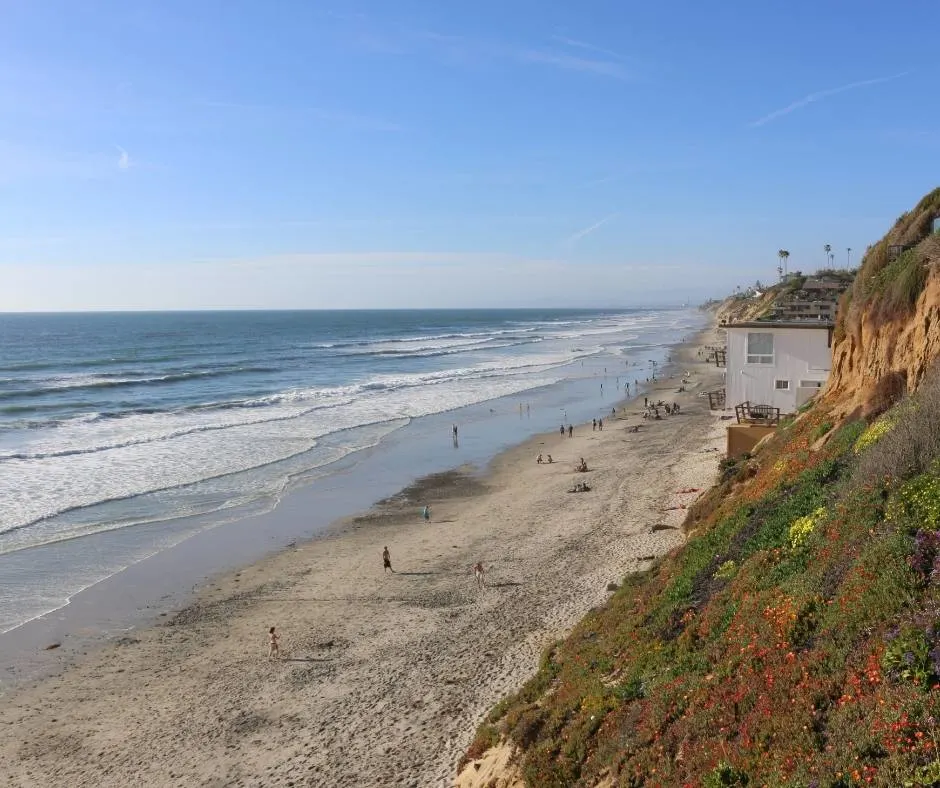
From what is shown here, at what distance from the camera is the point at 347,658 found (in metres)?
17.4

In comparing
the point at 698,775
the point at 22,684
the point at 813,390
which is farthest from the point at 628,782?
the point at 813,390

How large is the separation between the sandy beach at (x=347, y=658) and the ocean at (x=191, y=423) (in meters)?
5.11

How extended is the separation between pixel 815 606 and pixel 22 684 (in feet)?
54.6

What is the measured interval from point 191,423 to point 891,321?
1641 inches

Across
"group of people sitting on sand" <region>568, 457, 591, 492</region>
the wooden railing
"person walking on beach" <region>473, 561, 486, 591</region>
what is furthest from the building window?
"person walking on beach" <region>473, 561, 486, 591</region>

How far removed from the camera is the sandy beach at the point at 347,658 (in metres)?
13.8

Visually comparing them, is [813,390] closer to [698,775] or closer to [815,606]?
[815,606]

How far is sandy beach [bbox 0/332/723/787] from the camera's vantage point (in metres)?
13.8

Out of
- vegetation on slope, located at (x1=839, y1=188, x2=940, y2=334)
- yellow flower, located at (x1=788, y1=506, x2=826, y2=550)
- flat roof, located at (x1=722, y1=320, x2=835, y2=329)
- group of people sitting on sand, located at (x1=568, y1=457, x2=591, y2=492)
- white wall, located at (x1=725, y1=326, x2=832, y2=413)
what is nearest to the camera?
yellow flower, located at (x1=788, y1=506, x2=826, y2=550)

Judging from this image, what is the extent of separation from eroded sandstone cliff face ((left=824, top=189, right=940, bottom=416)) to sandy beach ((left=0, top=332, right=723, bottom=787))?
695 cm

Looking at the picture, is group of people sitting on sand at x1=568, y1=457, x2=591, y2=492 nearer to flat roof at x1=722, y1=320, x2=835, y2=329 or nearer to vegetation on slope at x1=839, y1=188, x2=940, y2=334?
flat roof at x1=722, y1=320, x2=835, y2=329

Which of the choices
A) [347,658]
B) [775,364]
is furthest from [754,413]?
[347,658]

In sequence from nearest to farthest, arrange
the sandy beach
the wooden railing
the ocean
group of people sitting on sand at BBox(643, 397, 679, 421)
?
the sandy beach < the ocean < the wooden railing < group of people sitting on sand at BBox(643, 397, 679, 421)

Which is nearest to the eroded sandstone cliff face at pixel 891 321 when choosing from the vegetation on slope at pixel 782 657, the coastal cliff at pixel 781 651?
the coastal cliff at pixel 781 651
